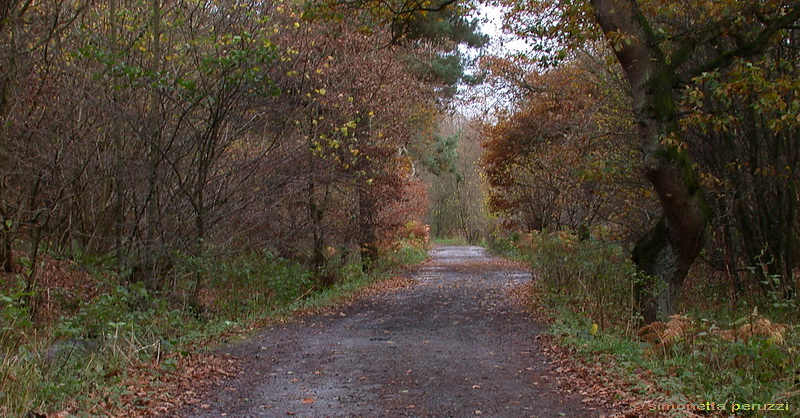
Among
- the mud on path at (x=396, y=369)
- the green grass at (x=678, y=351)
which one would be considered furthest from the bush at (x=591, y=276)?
the mud on path at (x=396, y=369)

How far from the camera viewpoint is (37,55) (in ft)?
40.0

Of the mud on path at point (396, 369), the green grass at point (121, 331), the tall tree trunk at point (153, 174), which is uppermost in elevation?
→ the tall tree trunk at point (153, 174)

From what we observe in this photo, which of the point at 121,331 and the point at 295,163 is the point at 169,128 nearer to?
the point at 295,163

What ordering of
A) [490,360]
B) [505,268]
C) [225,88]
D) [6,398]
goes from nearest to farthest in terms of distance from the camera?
[6,398], [490,360], [225,88], [505,268]

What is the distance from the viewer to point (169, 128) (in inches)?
475

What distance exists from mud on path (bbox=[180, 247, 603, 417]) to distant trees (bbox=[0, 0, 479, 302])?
263 cm

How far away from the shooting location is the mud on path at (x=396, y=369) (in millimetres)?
6336

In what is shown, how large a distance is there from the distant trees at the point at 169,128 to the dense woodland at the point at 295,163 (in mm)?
65

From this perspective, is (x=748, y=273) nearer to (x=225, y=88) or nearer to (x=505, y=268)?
(x=225, y=88)

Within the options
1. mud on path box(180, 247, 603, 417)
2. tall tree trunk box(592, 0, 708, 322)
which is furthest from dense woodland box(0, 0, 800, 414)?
mud on path box(180, 247, 603, 417)

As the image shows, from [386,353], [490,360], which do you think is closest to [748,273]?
[490,360]

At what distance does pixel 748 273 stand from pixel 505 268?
1376cm

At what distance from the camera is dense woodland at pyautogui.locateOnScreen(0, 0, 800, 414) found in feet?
30.7

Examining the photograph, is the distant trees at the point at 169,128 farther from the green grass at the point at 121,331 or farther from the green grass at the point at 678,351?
the green grass at the point at 678,351
